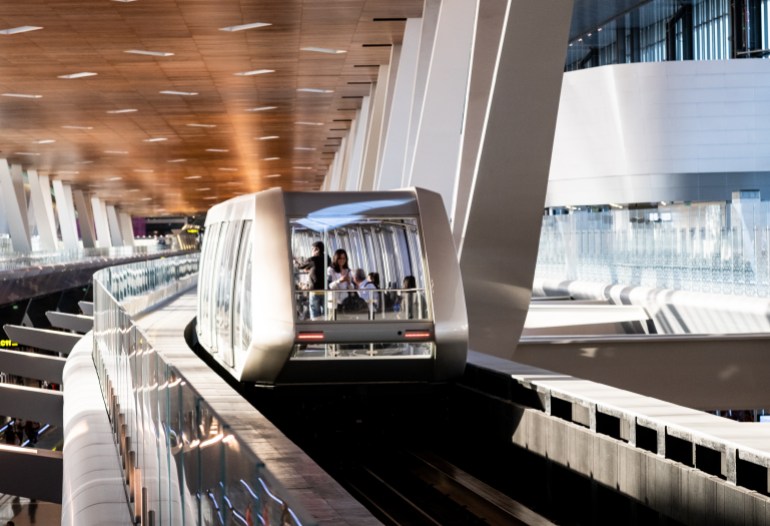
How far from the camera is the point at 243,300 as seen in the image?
13938 millimetres

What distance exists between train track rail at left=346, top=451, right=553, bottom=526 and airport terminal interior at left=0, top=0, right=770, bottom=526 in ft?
0.15

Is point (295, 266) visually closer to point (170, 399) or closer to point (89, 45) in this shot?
point (170, 399)

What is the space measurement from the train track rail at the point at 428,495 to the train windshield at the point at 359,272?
1.67m

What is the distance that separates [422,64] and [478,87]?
8.05 m

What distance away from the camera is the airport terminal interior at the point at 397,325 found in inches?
326

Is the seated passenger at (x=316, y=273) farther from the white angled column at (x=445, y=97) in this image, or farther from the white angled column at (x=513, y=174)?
the white angled column at (x=445, y=97)

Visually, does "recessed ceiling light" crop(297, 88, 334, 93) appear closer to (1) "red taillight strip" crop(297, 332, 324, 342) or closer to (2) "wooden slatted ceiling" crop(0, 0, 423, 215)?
(2) "wooden slatted ceiling" crop(0, 0, 423, 215)

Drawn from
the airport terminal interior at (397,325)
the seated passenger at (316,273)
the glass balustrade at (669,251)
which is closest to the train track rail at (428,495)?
the airport terminal interior at (397,325)

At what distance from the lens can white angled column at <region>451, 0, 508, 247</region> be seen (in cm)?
1897

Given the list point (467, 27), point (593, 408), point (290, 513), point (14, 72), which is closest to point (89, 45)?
point (14, 72)

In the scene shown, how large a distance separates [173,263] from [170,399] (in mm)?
33112

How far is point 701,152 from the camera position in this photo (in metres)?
44.8

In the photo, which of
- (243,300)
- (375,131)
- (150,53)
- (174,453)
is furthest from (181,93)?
(174,453)

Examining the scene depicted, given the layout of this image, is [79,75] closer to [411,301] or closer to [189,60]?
[189,60]
